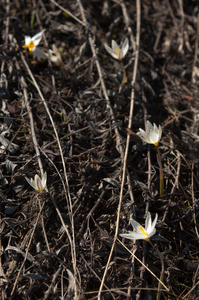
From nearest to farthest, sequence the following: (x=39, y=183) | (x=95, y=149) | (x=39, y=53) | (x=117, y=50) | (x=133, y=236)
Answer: (x=133, y=236)
(x=39, y=183)
(x=95, y=149)
(x=117, y=50)
(x=39, y=53)

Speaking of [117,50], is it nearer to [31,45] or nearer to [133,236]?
[31,45]

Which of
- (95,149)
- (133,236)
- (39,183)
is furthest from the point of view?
(95,149)

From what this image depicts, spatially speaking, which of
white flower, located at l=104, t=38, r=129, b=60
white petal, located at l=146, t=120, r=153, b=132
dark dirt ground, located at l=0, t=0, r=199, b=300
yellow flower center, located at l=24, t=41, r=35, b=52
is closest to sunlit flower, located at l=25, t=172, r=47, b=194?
dark dirt ground, located at l=0, t=0, r=199, b=300

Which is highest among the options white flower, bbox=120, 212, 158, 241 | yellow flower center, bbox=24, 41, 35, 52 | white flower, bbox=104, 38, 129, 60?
yellow flower center, bbox=24, 41, 35, 52

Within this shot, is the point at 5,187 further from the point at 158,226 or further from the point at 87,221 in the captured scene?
the point at 158,226

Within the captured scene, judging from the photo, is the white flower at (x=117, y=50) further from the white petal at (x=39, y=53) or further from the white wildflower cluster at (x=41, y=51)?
the white petal at (x=39, y=53)

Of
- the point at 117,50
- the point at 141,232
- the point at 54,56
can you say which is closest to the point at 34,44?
the point at 54,56

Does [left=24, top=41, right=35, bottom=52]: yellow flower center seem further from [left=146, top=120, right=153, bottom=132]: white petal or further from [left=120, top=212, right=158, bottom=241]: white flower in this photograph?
[left=120, top=212, right=158, bottom=241]: white flower
